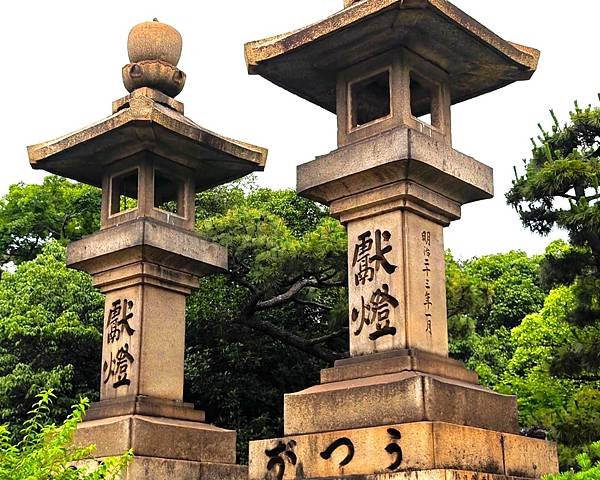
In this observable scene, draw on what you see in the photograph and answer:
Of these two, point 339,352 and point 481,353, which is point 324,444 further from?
point 481,353

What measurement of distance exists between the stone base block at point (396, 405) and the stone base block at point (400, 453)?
0.11 metres

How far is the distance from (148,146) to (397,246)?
3702mm

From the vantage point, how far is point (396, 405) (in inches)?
240

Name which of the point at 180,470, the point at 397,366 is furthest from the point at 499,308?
the point at 397,366

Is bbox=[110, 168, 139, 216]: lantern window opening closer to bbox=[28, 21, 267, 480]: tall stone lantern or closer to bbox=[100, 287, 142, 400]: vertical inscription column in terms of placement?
bbox=[28, 21, 267, 480]: tall stone lantern

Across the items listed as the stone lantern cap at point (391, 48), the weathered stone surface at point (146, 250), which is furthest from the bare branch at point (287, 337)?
the stone lantern cap at point (391, 48)

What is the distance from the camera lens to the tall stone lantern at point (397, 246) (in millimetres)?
6098

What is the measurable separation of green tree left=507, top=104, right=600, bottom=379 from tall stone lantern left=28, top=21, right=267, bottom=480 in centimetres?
483

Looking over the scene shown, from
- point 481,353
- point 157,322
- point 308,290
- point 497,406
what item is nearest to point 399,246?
point 497,406

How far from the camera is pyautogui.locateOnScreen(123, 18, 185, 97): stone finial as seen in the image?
391 inches

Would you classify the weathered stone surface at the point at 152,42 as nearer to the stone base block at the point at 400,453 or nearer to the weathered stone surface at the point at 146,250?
the weathered stone surface at the point at 146,250

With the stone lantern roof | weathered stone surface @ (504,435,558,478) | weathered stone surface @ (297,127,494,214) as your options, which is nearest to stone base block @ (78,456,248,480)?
weathered stone surface @ (297,127,494,214)

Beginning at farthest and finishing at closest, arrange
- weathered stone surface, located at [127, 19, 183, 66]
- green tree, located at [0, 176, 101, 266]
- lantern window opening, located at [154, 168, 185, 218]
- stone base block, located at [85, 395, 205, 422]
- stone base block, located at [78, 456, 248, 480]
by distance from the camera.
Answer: green tree, located at [0, 176, 101, 266] < weathered stone surface, located at [127, 19, 183, 66] < lantern window opening, located at [154, 168, 185, 218] < stone base block, located at [85, 395, 205, 422] < stone base block, located at [78, 456, 248, 480]

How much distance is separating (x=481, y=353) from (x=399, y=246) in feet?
53.4
